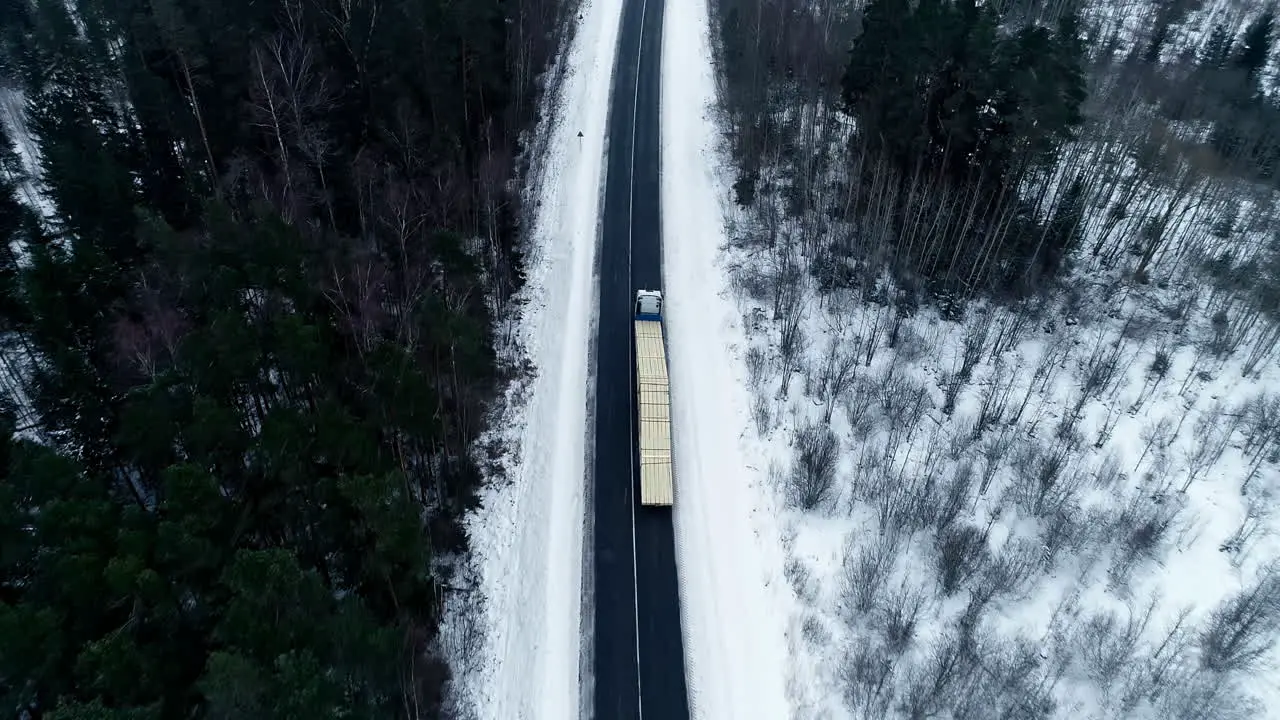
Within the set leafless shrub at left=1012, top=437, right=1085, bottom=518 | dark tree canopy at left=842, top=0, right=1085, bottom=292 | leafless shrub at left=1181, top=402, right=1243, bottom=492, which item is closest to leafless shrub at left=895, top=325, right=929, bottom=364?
dark tree canopy at left=842, top=0, right=1085, bottom=292

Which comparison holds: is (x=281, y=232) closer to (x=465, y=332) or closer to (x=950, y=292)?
(x=465, y=332)

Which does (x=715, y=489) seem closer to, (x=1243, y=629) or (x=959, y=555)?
(x=959, y=555)

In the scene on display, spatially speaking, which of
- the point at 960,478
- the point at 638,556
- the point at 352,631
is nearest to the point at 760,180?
the point at 960,478

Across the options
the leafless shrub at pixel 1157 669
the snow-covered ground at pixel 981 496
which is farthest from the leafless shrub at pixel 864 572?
the leafless shrub at pixel 1157 669

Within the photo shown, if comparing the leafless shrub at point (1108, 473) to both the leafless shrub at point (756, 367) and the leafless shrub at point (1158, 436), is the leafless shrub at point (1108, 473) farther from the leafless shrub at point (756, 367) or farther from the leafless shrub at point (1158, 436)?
the leafless shrub at point (756, 367)

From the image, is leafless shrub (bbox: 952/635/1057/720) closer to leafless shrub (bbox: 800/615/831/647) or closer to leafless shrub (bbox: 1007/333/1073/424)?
leafless shrub (bbox: 800/615/831/647)

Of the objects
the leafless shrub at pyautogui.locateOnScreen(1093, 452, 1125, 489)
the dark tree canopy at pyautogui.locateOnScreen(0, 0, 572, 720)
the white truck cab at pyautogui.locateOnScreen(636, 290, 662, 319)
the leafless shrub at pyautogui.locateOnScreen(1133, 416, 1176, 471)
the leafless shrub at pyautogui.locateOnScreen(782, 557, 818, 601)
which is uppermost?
the dark tree canopy at pyautogui.locateOnScreen(0, 0, 572, 720)
